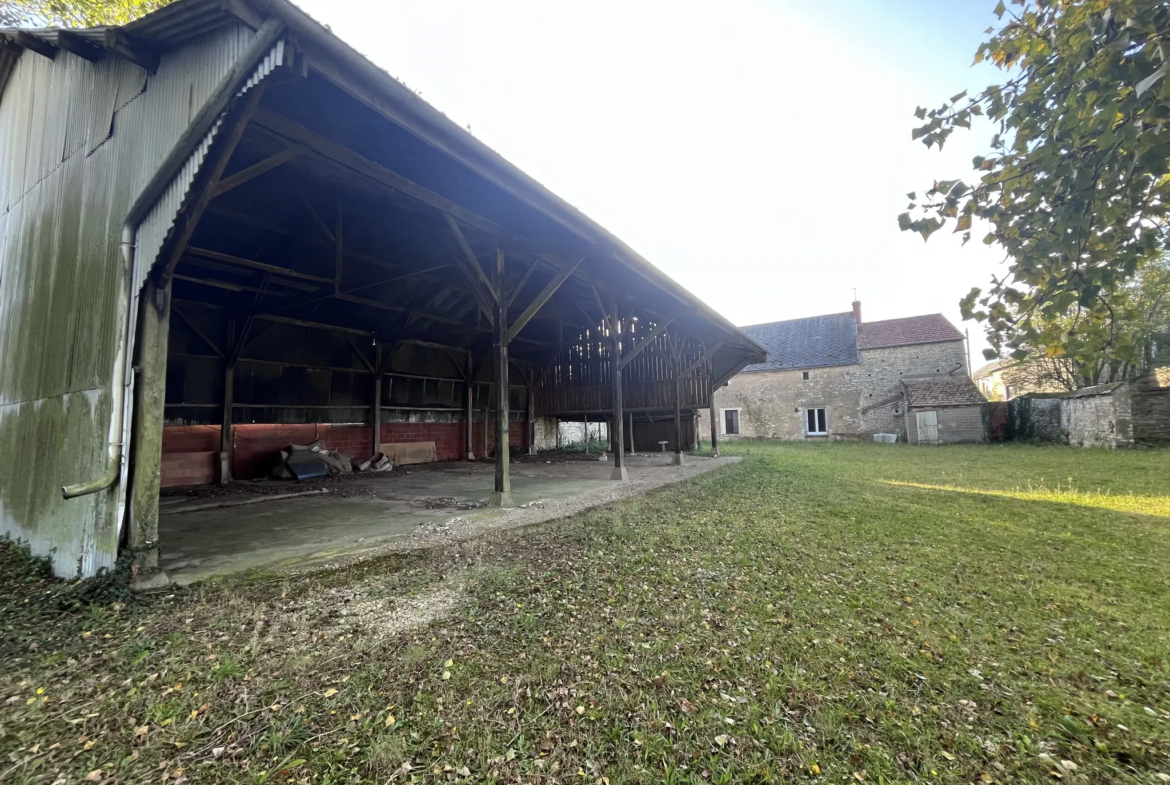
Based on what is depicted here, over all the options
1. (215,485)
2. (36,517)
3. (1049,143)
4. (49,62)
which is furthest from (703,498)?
(49,62)

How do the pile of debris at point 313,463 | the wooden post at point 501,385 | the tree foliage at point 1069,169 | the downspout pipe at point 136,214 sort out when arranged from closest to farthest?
the tree foliage at point 1069,169 < the downspout pipe at point 136,214 < the wooden post at point 501,385 < the pile of debris at point 313,463

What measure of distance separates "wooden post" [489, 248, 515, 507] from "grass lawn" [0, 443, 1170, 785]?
5.81 ft

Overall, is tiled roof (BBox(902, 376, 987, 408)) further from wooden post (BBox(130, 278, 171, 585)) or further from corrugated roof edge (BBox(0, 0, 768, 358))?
wooden post (BBox(130, 278, 171, 585))

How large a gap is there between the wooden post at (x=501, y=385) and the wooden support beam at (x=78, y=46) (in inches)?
145

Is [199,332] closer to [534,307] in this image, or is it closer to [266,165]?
[266,165]

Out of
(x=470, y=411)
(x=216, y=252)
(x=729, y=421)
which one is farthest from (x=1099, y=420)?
(x=216, y=252)

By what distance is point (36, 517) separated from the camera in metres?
3.88

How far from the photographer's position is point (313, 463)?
8820 mm

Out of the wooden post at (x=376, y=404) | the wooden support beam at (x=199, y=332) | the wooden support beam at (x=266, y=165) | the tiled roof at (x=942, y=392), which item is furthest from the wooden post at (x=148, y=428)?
the tiled roof at (x=942, y=392)

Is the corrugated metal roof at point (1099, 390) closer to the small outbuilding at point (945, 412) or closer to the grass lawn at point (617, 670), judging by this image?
the small outbuilding at point (945, 412)

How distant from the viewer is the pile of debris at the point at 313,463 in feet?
28.1

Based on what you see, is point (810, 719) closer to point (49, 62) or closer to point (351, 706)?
point (351, 706)

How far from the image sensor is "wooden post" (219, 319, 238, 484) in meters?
8.12

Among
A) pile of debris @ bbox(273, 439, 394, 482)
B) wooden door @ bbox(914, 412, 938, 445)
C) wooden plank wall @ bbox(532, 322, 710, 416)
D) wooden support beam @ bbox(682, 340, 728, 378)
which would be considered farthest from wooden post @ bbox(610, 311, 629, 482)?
wooden door @ bbox(914, 412, 938, 445)
